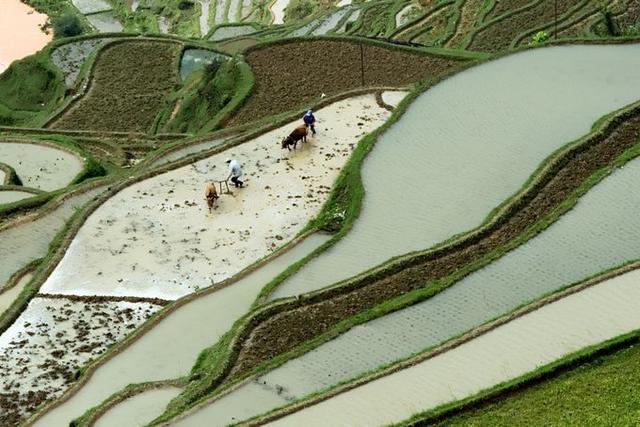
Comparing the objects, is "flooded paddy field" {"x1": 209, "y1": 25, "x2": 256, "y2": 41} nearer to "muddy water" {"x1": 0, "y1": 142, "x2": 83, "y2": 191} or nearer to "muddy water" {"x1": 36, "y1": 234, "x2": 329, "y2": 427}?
"muddy water" {"x1": 0, "y1": 142, "x2": 83, "y2": 191}

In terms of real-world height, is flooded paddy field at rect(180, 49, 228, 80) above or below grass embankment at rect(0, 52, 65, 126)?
below

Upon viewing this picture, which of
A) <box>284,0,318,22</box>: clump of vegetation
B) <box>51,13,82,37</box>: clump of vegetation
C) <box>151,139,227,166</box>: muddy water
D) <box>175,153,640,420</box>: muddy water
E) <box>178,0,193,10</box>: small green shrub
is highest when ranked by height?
<box>178,0,193,10</box>: small green shrub

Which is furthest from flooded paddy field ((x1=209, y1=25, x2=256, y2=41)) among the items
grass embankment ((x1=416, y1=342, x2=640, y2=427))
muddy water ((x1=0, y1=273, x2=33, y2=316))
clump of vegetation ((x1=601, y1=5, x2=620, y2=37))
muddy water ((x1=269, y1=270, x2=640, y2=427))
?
grass embankment ((x1=416, y1=342, x2=640, y2=427))

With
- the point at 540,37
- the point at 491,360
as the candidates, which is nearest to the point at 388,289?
the point at 491,360

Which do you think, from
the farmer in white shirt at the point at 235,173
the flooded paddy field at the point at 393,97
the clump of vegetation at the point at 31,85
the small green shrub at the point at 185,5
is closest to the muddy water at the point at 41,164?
the farmer in white shirt at the point at 235,173

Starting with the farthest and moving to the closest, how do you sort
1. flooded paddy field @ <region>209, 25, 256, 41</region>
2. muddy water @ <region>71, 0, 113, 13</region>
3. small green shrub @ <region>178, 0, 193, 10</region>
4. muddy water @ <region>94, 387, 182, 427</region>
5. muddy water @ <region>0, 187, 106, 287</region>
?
1. muddy water @ <region>71, 0, 113, 13</region>
2. small green shrub @ <region>178, 0, 193, 10</region>
3. flooded paddy field @ <region>209, 25, 256, 41</region>
4. muddy water @ <region>0, 187, 106, 287</region>
5. muddy water @ <region>94, 387, 182, 427</region>

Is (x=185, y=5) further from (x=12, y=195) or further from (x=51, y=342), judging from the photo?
(x=51, y=342)

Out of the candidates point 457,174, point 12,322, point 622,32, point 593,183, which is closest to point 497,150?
point 457,174
